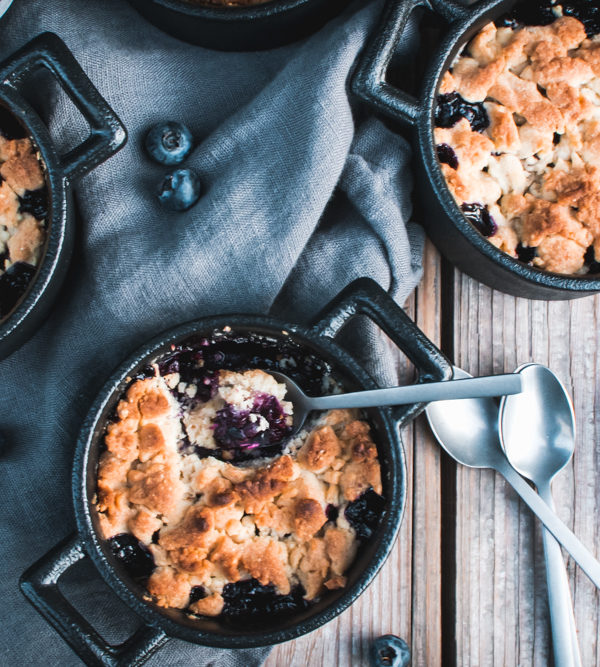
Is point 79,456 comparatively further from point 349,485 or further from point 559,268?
point 559,268

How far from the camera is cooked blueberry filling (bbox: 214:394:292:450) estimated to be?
6.04 ft

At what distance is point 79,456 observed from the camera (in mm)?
1722

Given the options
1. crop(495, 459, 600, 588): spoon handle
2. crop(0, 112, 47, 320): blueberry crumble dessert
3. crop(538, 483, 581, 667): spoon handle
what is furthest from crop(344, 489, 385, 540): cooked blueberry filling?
crop(0, 112, 47, 320): blueberry crumble dessert

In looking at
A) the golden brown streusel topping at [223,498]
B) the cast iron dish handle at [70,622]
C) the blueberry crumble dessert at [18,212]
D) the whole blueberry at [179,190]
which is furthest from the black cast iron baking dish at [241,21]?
the cast iron dish handle at [70,622]

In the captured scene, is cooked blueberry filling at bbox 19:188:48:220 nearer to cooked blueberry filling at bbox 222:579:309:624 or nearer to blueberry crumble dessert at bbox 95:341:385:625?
blueberry crumble dessert at bbox 95:341:385:625

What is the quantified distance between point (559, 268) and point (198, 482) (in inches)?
42.5

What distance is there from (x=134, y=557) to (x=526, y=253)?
4.19 feet

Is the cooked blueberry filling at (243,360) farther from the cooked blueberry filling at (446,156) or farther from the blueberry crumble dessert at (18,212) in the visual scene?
the cooked blueberry filling at (446,156)

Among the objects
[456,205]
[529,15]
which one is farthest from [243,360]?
[529,15]

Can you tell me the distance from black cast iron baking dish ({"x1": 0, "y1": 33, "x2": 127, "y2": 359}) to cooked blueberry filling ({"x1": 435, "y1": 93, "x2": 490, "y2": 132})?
0.83 meters

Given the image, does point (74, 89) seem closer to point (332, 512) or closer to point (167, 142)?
point (167, 142)

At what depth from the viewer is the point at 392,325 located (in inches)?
68.1

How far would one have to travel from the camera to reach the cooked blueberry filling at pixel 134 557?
1.83m

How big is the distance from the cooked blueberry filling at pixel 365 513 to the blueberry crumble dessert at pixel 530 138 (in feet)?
2.40
